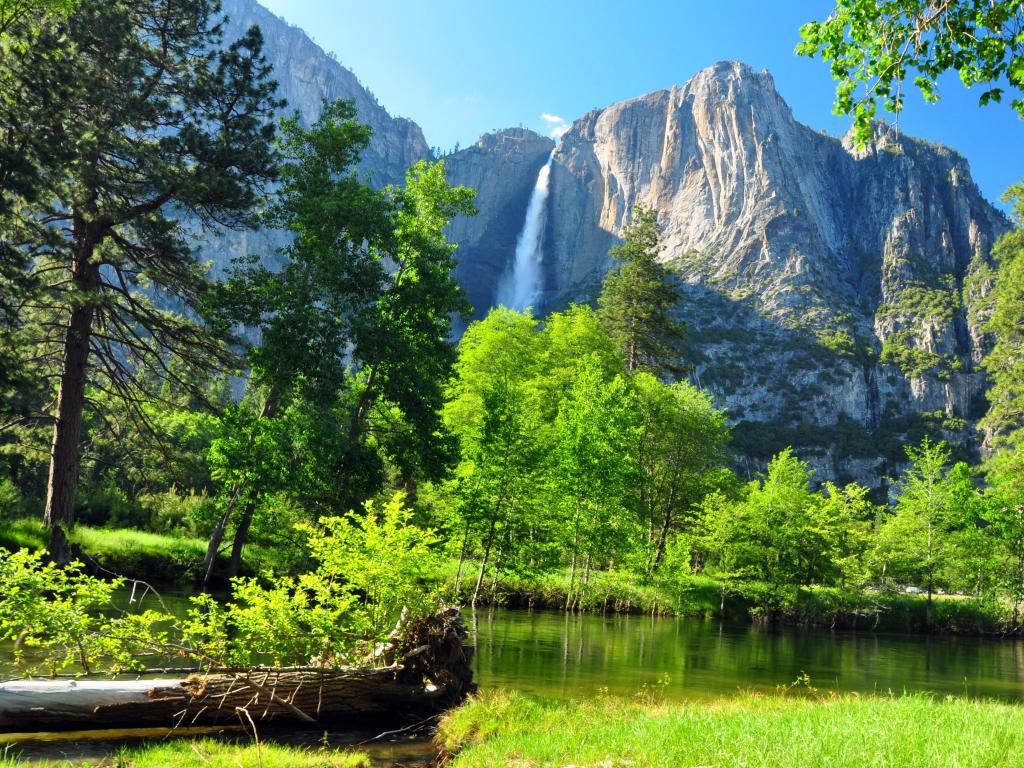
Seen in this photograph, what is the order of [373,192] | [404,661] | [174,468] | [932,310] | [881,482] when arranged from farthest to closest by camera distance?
[932,310], [881,482], [373,192], [174,468], [404,661]

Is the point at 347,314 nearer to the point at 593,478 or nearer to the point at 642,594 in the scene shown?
the point at 593,478

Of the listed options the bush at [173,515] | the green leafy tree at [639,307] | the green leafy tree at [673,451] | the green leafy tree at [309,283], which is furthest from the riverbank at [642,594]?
the green leafy tree at [639,307]

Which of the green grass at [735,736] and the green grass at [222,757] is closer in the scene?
the green grass at [735,736]

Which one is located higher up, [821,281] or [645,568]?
[821,281]

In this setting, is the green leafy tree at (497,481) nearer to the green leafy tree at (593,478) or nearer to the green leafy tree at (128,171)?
the green leafy tree at (593,478)

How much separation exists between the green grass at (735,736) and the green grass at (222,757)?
1.38 metres

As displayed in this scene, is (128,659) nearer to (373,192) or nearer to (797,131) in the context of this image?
(373,192)

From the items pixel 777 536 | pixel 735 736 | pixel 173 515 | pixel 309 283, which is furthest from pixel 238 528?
pixel 777 536

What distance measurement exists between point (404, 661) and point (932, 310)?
160m

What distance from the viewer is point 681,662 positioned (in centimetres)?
1627

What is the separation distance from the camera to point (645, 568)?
1200 inches

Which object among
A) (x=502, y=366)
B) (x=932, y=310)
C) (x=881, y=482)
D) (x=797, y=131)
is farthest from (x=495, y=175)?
(x=502, y=366)

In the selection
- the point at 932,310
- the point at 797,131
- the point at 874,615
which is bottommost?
the point at 874,615

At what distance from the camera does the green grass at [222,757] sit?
6.25m
